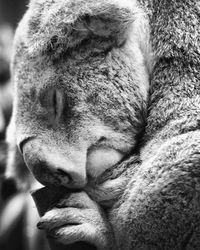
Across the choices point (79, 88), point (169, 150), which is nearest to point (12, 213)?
point (79, 88)

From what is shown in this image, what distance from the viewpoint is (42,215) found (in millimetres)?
2184

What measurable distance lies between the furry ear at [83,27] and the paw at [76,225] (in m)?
0.70

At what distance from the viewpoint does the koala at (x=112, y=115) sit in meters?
1.96

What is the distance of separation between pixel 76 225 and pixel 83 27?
0.88 meters

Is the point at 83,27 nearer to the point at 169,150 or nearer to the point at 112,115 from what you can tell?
the point at 112,115

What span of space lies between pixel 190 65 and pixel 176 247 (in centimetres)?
81

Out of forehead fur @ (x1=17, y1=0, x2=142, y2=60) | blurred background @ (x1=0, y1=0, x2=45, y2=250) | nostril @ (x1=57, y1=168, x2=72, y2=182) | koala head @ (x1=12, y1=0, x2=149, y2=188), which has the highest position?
forehead fur @ (x1=17, y1=0, x2=142, y2=60)

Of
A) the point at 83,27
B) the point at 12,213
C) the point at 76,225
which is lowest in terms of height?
the point at 12,213

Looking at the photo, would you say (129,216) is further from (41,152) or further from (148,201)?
(41,152)

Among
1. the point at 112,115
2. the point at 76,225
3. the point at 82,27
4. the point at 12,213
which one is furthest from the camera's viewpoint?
the point at 12,213

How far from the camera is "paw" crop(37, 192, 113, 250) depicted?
198 cm

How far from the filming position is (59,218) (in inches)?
79.3

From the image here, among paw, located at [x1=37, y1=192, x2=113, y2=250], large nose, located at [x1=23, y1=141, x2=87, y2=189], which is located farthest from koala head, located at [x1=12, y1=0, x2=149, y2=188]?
paw, located at [x1=37, y1=192, x2=113, y2=250]

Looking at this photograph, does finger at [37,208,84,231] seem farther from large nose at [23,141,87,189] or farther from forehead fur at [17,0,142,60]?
forehead fur at [17,0,142,60]
